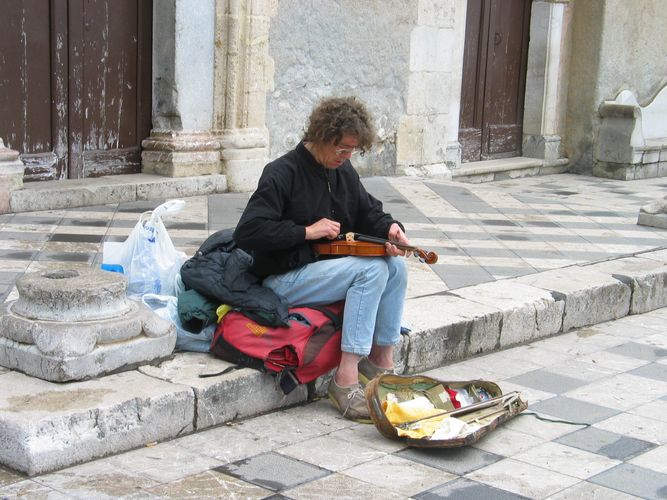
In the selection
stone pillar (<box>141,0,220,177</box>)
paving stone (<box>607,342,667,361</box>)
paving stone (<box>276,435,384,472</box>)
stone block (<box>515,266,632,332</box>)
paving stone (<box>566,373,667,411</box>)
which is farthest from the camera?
stone pillar (<box>141,0,220,177</box>)

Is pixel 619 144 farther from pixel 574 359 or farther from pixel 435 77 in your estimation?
pixel 574 359

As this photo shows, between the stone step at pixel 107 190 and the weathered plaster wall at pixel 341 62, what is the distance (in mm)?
949

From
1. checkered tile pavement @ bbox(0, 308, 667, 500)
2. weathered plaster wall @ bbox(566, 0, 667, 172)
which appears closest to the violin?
checkered tile pavement @ bbox(0, 308, 667, 500)

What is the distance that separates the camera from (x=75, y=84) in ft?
26.3

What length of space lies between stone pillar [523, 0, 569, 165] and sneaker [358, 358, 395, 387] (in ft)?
28.9

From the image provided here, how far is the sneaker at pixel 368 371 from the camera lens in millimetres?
4395

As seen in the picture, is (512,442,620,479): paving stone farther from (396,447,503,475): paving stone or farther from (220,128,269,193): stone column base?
(220,128,269,193): stone column base

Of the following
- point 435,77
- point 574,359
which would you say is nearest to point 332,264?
point 574,359

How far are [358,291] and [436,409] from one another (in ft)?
1.79

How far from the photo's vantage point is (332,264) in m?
4.23

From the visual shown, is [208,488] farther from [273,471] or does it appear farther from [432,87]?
[432,87]

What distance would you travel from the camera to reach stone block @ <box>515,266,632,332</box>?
598 cm

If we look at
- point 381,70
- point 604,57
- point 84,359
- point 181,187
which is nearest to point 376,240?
point 84,359

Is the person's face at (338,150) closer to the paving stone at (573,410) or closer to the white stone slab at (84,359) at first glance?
the white stone slab at (84,359)
